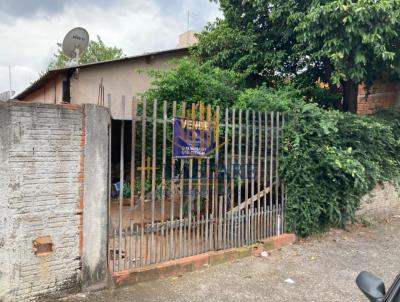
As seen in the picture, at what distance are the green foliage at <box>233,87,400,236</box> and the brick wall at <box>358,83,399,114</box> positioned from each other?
409 centimetres

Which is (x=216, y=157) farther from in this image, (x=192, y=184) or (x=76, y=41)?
(x=76, y=41)

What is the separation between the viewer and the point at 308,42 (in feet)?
23.2

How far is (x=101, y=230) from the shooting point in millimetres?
3828

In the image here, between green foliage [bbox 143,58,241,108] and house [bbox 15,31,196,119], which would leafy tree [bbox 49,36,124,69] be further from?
green foliage [bbox 143,58,241,108]

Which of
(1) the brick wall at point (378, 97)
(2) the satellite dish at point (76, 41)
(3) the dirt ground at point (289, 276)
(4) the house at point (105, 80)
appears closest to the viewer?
(3) the dirt ground at point (289, 276)

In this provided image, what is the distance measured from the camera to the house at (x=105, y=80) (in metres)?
9.48

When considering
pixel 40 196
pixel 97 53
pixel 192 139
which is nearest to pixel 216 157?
pixel 192 139

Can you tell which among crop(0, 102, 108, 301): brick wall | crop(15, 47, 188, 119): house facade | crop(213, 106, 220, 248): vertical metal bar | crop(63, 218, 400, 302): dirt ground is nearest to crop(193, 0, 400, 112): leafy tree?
crop(15, 47, 188, 119): house facade

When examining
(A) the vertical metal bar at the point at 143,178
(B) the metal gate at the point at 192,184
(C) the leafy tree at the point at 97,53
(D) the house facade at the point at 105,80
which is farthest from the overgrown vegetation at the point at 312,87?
(C) the leafy tree at the point at 97,53

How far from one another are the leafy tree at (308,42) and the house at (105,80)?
1.72m

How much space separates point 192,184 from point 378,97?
7.75m

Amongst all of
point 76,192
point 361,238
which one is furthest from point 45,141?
point 361,238

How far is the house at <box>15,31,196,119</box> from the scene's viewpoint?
31.1 ft

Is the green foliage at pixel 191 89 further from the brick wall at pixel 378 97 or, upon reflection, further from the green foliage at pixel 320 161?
the brick wall at pixel 378 97
